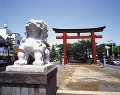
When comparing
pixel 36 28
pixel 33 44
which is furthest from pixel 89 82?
pixel 36 28

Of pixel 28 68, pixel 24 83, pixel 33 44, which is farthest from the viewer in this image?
pixel 33 44

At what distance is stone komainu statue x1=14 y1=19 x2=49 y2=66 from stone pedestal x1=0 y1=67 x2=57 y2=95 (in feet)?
0.96

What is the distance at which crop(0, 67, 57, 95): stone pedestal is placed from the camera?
140cm

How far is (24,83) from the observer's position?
4.71 ft

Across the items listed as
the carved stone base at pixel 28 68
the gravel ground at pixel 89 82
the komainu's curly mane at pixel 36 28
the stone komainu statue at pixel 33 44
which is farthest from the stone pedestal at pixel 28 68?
the gravel ground at pixel 89 82

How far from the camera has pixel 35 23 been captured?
1.91 meters

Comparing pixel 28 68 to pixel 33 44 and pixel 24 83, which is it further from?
pixel 33 44

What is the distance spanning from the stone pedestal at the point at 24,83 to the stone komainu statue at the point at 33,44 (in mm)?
293

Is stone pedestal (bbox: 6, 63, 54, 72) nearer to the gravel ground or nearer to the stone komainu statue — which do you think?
the stone komainu statue

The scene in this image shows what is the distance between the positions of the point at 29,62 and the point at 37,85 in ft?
2.43

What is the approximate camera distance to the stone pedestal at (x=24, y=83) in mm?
1398

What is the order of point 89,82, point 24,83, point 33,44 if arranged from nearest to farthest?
point 24,83
point 33,44
point 89,82

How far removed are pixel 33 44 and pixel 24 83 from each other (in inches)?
30.1

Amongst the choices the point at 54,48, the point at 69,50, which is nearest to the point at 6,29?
the point at 69,50
